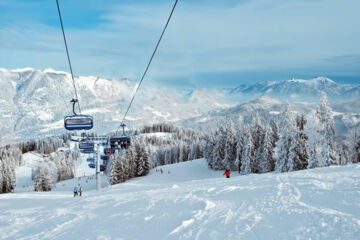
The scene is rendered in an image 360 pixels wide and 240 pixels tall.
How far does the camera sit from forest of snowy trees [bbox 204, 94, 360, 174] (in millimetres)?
37347

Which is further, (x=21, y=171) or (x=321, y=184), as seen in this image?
(x=21, y=171)

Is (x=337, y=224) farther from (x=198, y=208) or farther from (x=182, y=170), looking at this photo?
(x=182, y=170)

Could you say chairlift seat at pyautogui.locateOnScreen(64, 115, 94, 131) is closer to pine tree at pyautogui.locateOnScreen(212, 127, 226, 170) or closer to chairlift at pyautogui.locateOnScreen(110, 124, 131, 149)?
chairlift at pyautogui.locateOnScreen(110, 124, 131, 149)

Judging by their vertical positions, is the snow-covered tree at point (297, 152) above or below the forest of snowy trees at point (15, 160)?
above

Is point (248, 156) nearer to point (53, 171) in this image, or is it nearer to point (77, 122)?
point (77, 122)

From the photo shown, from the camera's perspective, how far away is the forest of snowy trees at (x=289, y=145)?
123 ft

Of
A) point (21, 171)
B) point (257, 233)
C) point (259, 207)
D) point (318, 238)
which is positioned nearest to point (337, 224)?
point (318, 238)

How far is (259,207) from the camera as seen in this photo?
1004 cm

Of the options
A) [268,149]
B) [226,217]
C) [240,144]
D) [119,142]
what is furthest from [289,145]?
[226,217]

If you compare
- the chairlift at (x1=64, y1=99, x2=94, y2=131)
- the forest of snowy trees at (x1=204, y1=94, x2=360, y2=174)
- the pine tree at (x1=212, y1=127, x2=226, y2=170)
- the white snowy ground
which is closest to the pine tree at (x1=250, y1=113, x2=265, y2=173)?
the forest of snowy trees at (x1=204, y1=94, x2=360, y2=174)

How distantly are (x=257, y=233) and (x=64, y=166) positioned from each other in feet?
394

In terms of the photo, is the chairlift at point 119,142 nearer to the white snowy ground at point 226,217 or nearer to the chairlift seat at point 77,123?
the chairlift seat at point 77,123

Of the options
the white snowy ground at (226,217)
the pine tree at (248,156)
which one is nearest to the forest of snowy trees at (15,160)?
the pine tree at (248,156)

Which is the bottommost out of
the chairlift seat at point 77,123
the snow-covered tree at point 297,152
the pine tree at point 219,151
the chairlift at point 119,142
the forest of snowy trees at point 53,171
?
the forest of snowy trees at point 53,171
